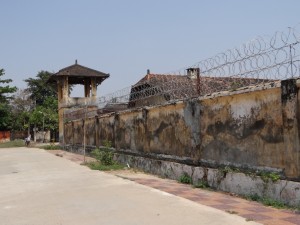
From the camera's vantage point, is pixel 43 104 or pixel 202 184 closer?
pixel 202 184

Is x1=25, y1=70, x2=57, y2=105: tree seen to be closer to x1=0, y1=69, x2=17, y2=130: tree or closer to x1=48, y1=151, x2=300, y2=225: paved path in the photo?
x1=0, y1=69, x2=17, y2=130: tree

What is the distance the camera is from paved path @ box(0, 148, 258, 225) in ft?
18.3

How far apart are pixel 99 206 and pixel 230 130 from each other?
3.11 m

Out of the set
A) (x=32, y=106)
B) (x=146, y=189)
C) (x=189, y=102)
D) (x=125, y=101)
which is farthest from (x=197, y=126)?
(x=32, y=106)

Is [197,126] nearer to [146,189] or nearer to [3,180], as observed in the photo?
[146,189]

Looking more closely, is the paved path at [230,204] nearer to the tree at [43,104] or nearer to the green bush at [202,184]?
the green bush at [202,184]

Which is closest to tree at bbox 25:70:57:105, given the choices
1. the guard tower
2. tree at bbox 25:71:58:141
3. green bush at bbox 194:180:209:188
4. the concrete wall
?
tree at bbox 25:71:58:141

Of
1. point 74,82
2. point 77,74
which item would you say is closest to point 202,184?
point 77,74

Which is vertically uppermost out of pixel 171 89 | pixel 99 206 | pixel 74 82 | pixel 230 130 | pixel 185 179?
pixel 74 82

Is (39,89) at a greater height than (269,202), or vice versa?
(39,89)

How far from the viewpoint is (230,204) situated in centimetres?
657

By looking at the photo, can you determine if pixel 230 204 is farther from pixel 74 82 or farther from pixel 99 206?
pixel 74 82

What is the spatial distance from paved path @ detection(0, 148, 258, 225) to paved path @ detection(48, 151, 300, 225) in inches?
10.6

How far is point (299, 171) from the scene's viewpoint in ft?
20.3
